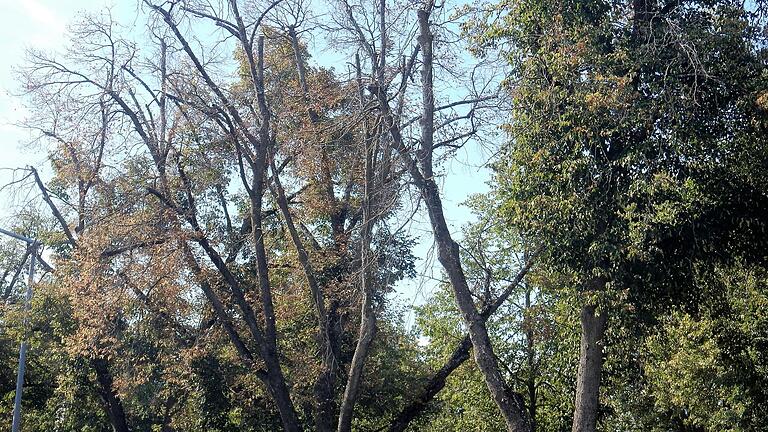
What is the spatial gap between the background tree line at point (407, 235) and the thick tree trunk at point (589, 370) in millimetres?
38

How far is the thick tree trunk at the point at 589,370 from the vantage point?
1359 centimetres

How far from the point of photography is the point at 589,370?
13.7 metres

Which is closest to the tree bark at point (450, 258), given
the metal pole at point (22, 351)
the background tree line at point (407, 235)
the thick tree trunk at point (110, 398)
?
the background tree line at point (407, 235)

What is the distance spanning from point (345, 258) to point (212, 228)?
3.91m

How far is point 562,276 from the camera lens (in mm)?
15086

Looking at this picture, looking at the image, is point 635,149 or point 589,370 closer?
point 635,149

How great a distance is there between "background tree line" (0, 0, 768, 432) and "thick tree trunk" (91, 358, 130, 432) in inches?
2.8

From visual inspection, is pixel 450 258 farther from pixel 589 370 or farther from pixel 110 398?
pixel 110 398

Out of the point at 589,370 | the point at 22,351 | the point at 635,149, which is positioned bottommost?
the point at 589,370

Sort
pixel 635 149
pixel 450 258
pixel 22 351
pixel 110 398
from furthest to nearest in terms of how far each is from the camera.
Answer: pixel 110 398
pixel 22 351
pixel 450 258
pixel 635 149

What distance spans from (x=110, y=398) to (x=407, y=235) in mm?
10912

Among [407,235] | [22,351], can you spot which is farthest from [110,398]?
[407,235]

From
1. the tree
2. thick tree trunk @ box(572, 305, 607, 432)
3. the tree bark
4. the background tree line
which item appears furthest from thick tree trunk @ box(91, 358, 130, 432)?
thick tree trunk @ box(572, 305, 607, 432)

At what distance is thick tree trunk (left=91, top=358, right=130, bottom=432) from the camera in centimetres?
2281
